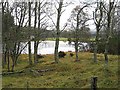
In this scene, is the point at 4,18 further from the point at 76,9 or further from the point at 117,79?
the point at 117,79

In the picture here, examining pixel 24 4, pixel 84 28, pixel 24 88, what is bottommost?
pixel 24 88

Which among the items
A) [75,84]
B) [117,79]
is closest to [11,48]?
[75,84]

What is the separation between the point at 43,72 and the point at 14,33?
4.54 meters

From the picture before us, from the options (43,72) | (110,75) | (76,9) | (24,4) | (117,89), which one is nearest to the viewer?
(117,89)

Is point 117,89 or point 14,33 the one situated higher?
point 14,33

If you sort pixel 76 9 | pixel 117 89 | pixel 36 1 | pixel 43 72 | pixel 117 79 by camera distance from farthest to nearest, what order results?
pixel 76 9, pixel 36 1, pixel 43 72, pixel 117 79, pixel 117 89

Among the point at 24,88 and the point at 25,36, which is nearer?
the point at 24,88

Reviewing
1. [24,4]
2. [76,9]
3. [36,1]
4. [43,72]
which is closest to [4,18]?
[24,4]

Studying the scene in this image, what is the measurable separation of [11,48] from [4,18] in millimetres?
3658

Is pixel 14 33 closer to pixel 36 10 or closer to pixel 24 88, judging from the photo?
pixel 36 10

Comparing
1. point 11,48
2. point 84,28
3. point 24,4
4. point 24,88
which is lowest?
point 24,88

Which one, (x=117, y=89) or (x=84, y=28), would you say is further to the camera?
(x=84, y=28)

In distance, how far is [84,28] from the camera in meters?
32.9

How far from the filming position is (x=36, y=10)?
2848 centimetres
